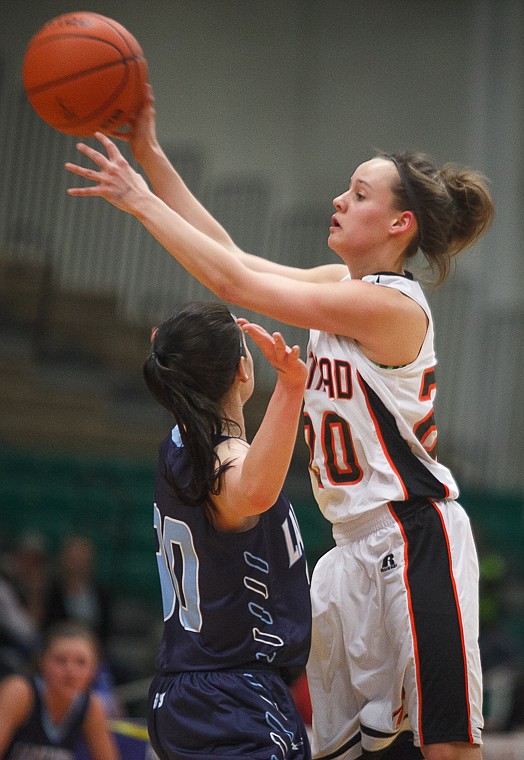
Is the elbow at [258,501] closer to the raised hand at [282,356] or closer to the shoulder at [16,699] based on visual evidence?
the raised hand at [282,356]

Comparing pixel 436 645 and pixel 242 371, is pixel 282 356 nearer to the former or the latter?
pixel 242 371

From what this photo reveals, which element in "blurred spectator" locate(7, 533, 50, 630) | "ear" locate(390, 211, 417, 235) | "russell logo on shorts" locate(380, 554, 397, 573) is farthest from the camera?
"blurred spectator" locate(7, 533, 50, 630)

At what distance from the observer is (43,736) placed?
4711 mm

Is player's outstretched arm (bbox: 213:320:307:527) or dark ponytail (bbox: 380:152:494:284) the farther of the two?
dark ponytail (bbox: 380:152:494:284)

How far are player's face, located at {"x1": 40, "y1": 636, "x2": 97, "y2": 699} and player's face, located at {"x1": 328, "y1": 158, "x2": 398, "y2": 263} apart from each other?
2.44 m

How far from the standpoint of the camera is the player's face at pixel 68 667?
4.82m

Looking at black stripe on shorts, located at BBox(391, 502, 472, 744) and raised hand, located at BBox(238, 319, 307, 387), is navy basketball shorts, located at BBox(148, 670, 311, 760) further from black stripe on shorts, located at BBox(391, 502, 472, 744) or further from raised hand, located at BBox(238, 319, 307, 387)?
raised hand, located at BBox(238, 319, 307, 387)

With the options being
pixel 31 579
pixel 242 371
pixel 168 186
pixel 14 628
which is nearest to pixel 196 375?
pixel 242 371

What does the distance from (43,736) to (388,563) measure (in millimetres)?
2296

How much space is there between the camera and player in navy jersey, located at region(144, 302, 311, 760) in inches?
105

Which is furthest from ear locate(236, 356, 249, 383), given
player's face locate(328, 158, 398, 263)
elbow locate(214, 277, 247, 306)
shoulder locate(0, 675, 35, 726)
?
shoulder locate(0, 675, 35, 726)

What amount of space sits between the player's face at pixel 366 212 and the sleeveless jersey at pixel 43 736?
249cm

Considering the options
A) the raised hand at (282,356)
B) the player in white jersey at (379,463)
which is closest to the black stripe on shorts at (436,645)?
the player in white jersey at (379,463)

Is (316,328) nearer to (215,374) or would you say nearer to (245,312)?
(215,374)
